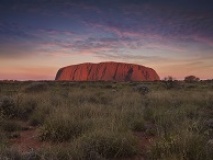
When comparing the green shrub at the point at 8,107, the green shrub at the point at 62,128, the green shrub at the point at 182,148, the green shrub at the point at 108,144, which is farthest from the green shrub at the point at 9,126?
the green shrub at the point at 182,148

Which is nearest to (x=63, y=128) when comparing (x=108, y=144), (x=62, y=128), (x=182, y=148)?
(x=62, y=128)

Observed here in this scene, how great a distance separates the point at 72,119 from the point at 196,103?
305 inches

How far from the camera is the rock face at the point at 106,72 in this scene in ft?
495

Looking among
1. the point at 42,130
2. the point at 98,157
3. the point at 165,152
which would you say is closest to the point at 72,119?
the point at 42,130

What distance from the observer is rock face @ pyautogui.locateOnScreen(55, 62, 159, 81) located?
151 m

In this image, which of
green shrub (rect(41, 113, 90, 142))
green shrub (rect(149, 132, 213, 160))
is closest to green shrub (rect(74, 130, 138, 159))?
green shrub (rect(149, 132, 213, 160))

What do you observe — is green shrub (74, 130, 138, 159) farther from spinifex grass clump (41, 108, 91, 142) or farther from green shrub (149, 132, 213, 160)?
spinifex grass clump (41, 108, 91, 142)

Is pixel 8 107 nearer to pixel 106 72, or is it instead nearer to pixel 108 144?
pixel 108 144

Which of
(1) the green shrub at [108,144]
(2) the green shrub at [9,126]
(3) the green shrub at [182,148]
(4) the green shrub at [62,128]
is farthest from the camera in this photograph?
(2) the green shrub at [9,126]

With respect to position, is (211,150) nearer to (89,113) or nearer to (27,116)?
(89,113)

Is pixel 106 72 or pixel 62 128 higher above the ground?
pixel 106 72

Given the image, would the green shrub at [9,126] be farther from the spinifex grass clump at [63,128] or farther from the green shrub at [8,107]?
the green shrub at [8,107]

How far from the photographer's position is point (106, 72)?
6102 inches

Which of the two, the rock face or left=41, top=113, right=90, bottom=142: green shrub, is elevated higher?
the rock face
